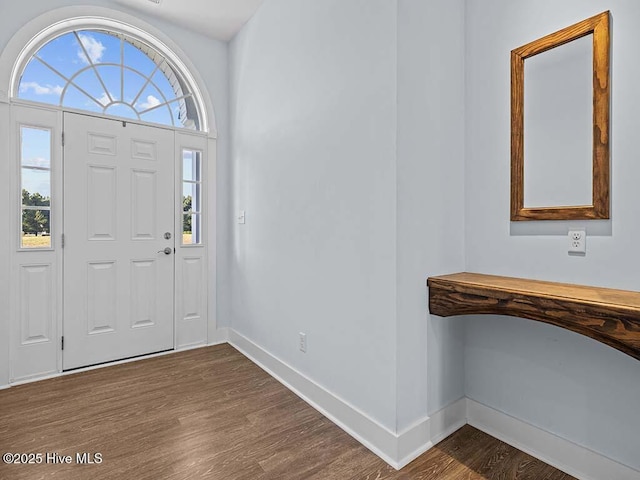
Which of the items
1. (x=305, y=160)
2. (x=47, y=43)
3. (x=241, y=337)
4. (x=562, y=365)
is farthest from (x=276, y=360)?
(x=47, y=43)

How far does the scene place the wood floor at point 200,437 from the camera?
1585mm

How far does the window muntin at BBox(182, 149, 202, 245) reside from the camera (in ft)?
10.6

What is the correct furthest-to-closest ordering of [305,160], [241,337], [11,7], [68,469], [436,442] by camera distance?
1. [241,337]
2. [11,7]
3. [305,160]
4. [436,442]
5. [68,469]

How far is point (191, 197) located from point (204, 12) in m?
1.55

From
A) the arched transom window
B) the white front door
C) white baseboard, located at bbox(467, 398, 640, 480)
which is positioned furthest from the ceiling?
white baseboard, located at bbox(467, 398, 640, 480)

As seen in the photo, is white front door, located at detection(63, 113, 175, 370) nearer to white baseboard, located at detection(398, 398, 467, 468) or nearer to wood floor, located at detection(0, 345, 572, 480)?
wood floor, located at detection(0, 345, 572, 480)

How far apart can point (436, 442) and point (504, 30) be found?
2.14 m

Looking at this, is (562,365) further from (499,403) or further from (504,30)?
(504,30)

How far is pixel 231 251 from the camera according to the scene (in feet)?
11.1

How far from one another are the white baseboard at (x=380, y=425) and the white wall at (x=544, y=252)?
256 mm

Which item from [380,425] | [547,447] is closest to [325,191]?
[380,425]

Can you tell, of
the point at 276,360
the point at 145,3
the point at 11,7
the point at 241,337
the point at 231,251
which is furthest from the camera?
the point at 231,251

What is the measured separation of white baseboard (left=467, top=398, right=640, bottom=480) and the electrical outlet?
871mm

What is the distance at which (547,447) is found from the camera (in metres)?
1.65
